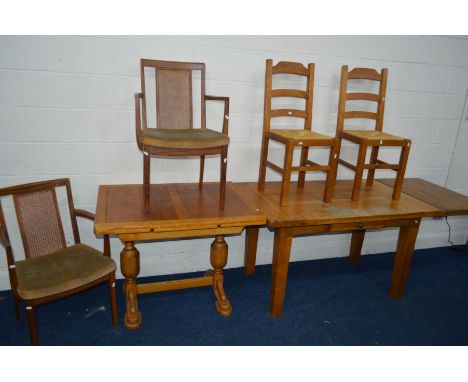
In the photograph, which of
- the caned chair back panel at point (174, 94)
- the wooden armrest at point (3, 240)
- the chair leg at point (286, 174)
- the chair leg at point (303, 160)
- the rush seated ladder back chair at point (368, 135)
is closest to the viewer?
the wooden armrest at point (3, 240)

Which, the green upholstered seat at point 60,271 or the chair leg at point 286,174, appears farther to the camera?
the chair leg at point 286,174

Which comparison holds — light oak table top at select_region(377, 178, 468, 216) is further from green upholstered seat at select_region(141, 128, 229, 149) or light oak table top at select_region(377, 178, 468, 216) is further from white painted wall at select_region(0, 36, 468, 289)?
green upholstered seat at select_region(141, 128, 229, 149)

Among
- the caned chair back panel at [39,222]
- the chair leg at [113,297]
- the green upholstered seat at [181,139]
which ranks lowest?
the chair leg at [113,297]

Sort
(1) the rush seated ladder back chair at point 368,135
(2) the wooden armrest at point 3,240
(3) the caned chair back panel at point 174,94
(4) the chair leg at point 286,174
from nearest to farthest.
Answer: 1. (2) the wooden armrest at point 3,240
2. (4) the chair leg at point 286,174
3. (3) the caned chair back panel at point 174,94
4. (1) the rush seated ladder back chair at point 368,135

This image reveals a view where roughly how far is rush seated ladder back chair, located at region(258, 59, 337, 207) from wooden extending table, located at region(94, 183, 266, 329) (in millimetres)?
303

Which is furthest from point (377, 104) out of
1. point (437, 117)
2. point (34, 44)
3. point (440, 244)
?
point (34, 44)

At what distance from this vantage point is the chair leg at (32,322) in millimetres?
1803

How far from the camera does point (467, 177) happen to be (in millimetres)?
3297

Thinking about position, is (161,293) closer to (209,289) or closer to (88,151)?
(209,289)

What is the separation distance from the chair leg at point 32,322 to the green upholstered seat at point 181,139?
0.97 meters

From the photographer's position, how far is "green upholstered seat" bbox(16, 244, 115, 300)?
1804mm

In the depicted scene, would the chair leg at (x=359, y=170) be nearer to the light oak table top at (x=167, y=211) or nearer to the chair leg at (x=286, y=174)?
the chair leg at (x=286, y=174)

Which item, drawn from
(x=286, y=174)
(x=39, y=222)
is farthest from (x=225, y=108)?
(x=39, y=222)

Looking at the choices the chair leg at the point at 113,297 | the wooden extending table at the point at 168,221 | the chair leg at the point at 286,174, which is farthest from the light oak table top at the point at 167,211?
the chair leg at the point at 113,297
